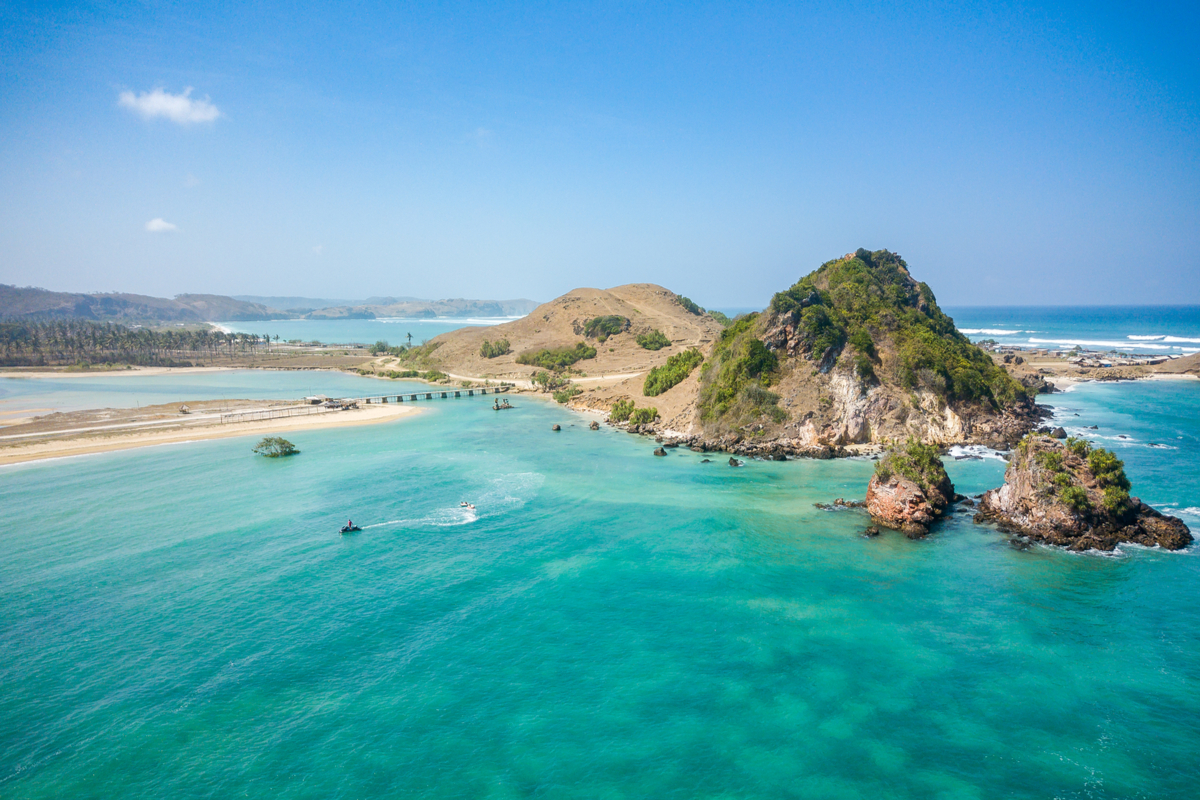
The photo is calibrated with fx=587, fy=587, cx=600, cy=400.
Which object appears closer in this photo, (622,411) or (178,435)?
(178,435)

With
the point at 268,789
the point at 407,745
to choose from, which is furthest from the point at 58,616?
the point at 407,745

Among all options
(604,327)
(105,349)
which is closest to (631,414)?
(604,327)

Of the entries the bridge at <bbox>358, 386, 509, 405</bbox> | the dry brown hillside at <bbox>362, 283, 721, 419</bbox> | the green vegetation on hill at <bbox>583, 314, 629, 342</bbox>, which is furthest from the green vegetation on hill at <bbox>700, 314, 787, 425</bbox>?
the green vegetation on hill at <bbox>583, 314, 629, 342</bbox>

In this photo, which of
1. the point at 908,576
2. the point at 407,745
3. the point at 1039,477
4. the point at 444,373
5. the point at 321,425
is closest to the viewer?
the point at 407,745

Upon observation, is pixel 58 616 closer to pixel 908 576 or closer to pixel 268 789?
pixel 268 789

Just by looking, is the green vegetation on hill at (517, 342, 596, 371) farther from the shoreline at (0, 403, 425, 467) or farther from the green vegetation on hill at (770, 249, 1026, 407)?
the green vegetation on hill at (770, 249, 1026, 407)

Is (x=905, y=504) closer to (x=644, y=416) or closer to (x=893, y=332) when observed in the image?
(x=893, y=332)
